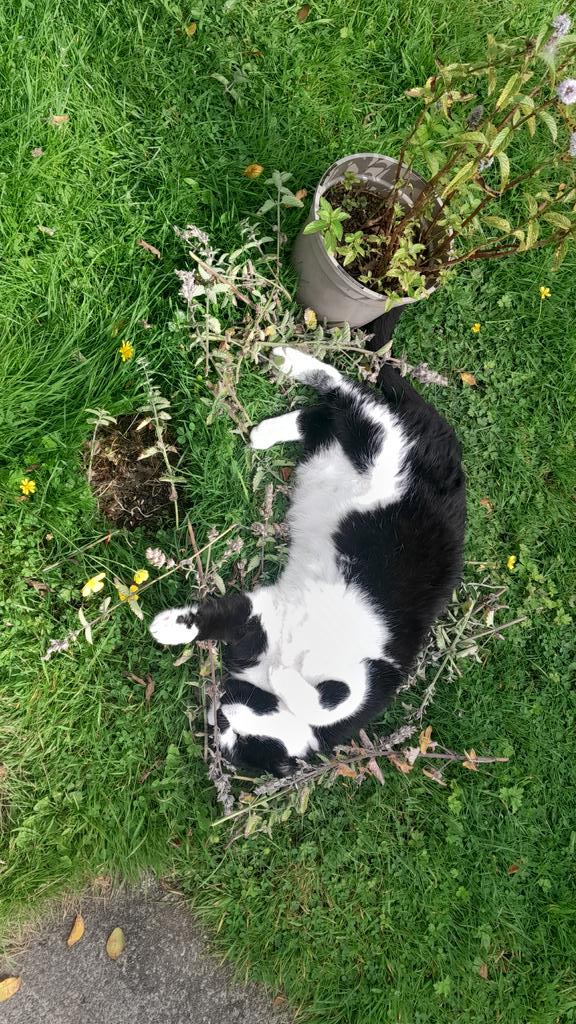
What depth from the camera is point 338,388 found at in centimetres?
234

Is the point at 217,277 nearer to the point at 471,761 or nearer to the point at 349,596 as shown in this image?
the point at 349,596

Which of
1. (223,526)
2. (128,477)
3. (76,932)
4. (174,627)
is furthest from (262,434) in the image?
(76,932)

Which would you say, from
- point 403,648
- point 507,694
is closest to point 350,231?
point 403,648

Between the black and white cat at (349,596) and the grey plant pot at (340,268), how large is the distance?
0.71 ft

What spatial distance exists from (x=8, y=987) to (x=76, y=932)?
261mm

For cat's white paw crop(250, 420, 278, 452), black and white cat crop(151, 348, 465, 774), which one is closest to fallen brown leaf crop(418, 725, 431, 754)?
black and white cat crop(151, 348, 465, 774)

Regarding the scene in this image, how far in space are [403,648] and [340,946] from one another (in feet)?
3.98

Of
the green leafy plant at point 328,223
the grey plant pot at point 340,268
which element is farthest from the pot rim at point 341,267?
the green leafy plant at point 328,223

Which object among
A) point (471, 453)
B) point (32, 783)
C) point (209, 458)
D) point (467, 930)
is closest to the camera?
point (32, 783)

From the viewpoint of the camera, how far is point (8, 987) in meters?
2.12

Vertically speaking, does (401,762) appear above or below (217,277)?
below

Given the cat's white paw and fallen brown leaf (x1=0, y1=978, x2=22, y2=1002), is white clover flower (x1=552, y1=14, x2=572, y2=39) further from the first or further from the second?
fallen brown leaf (x1=0, y1=978, x2=22, y2=1002)

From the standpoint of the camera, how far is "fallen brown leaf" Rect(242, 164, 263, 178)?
236 cm

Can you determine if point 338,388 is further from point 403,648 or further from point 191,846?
point 191,846
